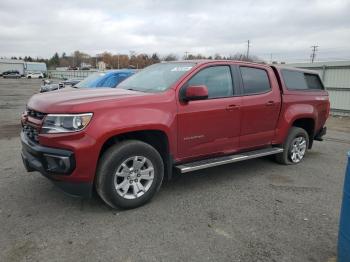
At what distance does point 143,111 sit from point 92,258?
5.78 ft

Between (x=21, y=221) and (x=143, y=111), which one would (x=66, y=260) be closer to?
(x=21, y=221)

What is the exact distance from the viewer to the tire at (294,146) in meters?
6.29

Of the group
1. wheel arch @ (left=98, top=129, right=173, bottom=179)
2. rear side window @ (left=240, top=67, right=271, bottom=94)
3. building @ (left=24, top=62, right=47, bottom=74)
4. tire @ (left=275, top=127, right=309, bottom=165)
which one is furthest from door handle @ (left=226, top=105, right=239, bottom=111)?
building @ (left=24, top=62, right=47, bottom=74)

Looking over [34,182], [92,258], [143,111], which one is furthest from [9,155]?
[92,258]

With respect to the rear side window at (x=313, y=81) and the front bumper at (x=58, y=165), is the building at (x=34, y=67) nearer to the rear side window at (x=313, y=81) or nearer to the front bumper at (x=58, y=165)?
the rear side window at (x=313, y=81)

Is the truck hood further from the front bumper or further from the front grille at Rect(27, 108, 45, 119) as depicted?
the front bumper

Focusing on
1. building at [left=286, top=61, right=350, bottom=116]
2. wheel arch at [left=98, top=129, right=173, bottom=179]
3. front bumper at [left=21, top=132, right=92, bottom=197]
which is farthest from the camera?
building at [left=286, top=61, right=350, bottom=116]

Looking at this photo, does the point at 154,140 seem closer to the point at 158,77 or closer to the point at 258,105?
the point at 158,77

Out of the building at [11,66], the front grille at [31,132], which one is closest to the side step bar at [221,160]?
the front grille at [31,132]

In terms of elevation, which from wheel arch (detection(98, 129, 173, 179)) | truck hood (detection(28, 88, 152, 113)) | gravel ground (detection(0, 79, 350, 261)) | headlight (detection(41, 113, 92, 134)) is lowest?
gravel ground (detection(0, 79, 350, 261))

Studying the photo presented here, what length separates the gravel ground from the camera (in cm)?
326

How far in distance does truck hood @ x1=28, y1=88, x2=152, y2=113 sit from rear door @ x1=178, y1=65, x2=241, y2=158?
0.70 m

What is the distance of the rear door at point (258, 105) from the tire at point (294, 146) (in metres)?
0.62

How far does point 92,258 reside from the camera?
10.3 ft
